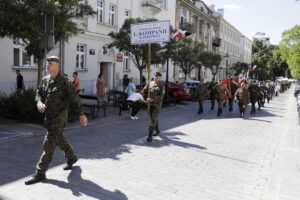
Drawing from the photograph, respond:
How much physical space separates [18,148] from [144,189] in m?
3.47

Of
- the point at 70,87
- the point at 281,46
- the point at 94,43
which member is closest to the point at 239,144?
the point at 70,87

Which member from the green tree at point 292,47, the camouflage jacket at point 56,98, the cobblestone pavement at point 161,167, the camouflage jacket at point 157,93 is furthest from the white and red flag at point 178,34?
the green tree at point 292,47

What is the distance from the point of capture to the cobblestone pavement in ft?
14.4

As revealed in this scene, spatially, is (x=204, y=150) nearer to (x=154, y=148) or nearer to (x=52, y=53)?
(x=154, y=148)

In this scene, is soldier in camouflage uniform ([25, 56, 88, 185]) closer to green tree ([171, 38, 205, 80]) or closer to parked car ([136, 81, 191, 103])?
parked car ([136, 81, 191, 103])

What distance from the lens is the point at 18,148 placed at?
6.68 metres

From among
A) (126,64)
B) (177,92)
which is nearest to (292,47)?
(126,64)

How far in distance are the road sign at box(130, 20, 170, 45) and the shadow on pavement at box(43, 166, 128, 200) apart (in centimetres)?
659

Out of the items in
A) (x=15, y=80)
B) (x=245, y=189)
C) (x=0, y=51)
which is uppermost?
(x=0, y=51)

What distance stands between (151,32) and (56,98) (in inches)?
264

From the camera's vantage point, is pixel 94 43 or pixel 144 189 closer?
pixel 144 189

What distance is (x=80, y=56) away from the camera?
20.4m

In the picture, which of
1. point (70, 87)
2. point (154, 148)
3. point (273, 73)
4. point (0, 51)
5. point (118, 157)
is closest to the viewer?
point (70, 87)

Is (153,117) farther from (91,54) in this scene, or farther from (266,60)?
(266,60)
